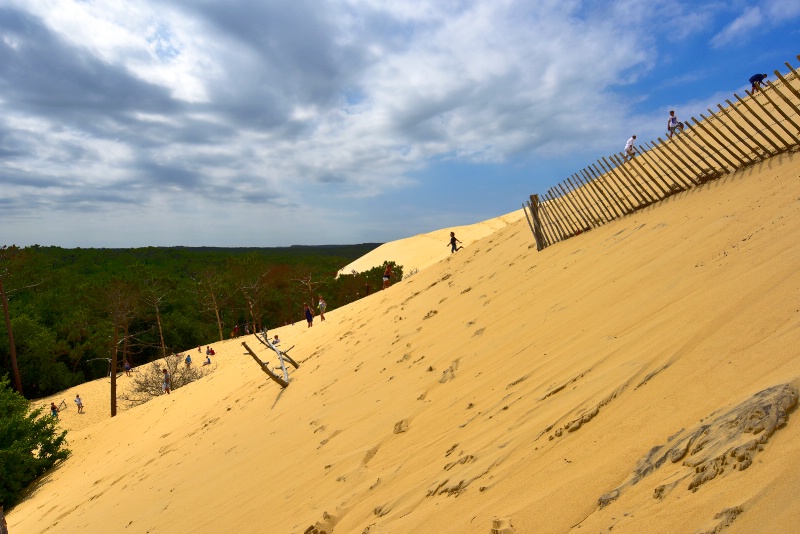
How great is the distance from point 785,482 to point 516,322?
4.46 meters

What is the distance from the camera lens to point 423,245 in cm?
5350

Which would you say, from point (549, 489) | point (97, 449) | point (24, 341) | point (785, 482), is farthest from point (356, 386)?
point (24, 341)

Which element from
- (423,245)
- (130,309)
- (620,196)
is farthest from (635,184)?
(423,245)

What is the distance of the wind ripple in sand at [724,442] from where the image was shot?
80.4 inches

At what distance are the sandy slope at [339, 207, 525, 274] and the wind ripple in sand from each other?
142 ft

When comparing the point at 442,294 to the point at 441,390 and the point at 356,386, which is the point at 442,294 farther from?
the point at 441,390

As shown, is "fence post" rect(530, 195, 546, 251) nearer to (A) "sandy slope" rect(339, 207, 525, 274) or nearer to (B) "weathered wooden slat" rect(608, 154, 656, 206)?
(B) "weathered wooden slat" rect(608, 154, 656, 206)

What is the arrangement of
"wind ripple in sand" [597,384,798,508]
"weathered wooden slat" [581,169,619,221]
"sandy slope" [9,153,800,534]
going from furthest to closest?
"weathered wooden slat" [581,169,619,221] < "sandy slope" [9,153,800,534] < "wind ripple in sand" [597,384,798,508]

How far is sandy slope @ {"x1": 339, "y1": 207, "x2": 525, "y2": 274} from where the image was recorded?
160 feet

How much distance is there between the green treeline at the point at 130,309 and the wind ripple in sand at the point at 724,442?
23.5m

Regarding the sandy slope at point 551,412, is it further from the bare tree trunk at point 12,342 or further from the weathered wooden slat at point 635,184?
the bare tree trunk at point 12,342

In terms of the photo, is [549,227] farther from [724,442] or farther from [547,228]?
[724,442]

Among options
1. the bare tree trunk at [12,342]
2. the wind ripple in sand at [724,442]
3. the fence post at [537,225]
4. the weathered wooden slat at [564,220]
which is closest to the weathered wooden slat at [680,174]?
the weathered wooden slat at [564,220]

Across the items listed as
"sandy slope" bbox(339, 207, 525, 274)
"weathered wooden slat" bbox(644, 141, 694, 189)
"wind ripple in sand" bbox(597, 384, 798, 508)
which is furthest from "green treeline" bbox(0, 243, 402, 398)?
"wind ripple in sand" bbox(597, 384, 798, 508)
